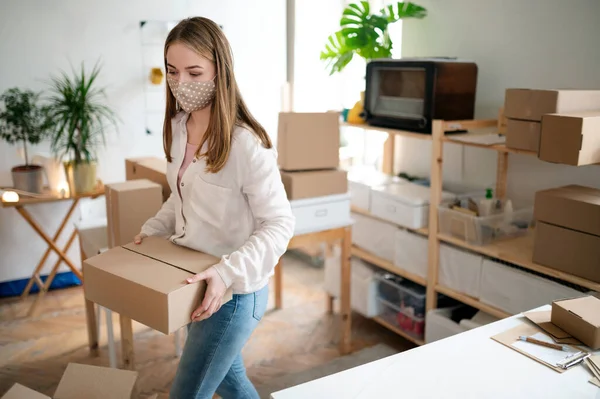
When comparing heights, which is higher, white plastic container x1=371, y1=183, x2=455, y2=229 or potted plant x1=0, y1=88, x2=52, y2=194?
potted plant x1=0, y1=88, x2=52, y2=194

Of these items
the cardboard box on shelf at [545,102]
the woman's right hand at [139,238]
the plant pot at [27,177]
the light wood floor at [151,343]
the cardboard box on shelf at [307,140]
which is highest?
the cardboard box on shelf at [545,102]

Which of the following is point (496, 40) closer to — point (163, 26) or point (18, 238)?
point (163, 26)

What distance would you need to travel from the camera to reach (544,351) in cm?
149

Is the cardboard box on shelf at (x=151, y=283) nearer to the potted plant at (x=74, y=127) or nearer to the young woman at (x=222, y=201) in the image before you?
the young woman at (x=222, y=201)

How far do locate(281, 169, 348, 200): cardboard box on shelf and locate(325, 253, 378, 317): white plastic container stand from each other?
633 mm

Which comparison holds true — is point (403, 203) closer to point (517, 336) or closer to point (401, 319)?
point (401, 319)

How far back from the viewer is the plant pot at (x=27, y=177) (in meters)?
3.31

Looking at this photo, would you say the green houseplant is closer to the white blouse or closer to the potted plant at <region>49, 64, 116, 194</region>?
the potted plant at <region>49, 64, 116, 194</region>

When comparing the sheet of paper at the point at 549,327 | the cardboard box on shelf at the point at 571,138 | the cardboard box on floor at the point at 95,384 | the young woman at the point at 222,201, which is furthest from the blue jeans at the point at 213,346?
the cardboard box on shelf at the point at 571,138

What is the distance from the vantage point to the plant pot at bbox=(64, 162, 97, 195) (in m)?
3.36

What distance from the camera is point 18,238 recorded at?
12.3 ft

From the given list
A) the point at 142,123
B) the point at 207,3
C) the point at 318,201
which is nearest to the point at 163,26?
the point at 207,3

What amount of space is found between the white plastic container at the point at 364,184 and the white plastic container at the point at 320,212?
34 centimetres

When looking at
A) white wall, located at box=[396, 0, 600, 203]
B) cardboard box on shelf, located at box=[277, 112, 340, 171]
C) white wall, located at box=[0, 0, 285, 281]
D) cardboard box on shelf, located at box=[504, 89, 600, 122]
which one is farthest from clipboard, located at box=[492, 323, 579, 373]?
white wall, located at box=[0, 0, 285, 281]
